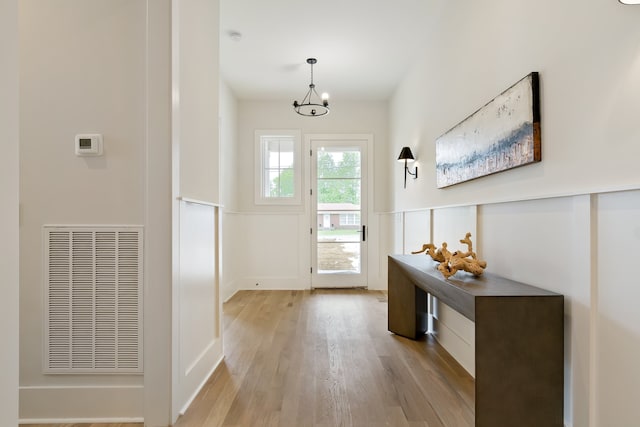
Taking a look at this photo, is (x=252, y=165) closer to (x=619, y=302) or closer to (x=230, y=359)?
(x=230, y=359)

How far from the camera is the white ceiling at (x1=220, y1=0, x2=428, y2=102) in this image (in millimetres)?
2896

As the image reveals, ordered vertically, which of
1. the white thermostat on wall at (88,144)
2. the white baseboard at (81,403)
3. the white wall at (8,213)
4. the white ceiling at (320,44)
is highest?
the white ceiling at (320,44)

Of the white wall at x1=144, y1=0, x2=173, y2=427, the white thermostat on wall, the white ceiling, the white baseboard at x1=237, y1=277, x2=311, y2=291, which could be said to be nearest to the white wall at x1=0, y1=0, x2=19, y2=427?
the white wall at x1=144, y1=0, x2=173, y2=427

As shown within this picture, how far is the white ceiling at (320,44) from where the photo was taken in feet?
9.50

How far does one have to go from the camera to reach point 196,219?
6.75ft

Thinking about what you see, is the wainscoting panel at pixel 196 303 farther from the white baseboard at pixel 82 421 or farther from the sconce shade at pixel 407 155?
the sconce shade at pixel 407 155

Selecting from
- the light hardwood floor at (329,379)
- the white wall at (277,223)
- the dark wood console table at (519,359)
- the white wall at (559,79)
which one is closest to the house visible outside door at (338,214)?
the white wall at (277,223)

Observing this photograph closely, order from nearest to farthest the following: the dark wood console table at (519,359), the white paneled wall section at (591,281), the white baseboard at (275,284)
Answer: the white paneled wall section at (591,281) → the dark wood console table at (519,359) → the white baseboard at (275,284)

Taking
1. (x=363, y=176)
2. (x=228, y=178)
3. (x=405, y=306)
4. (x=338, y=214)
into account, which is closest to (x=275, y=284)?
(x=338, y=214)

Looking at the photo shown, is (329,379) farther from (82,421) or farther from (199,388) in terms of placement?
(82,421)

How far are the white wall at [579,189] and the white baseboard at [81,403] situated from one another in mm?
1933

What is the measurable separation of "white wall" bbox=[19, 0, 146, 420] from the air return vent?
7cm

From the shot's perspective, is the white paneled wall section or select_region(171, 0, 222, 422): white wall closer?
the white paneled wall section

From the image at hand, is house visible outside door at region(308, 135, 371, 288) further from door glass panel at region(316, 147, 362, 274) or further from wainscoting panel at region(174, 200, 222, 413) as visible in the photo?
wainscoting panel at region(174, 200, 222, 413)
